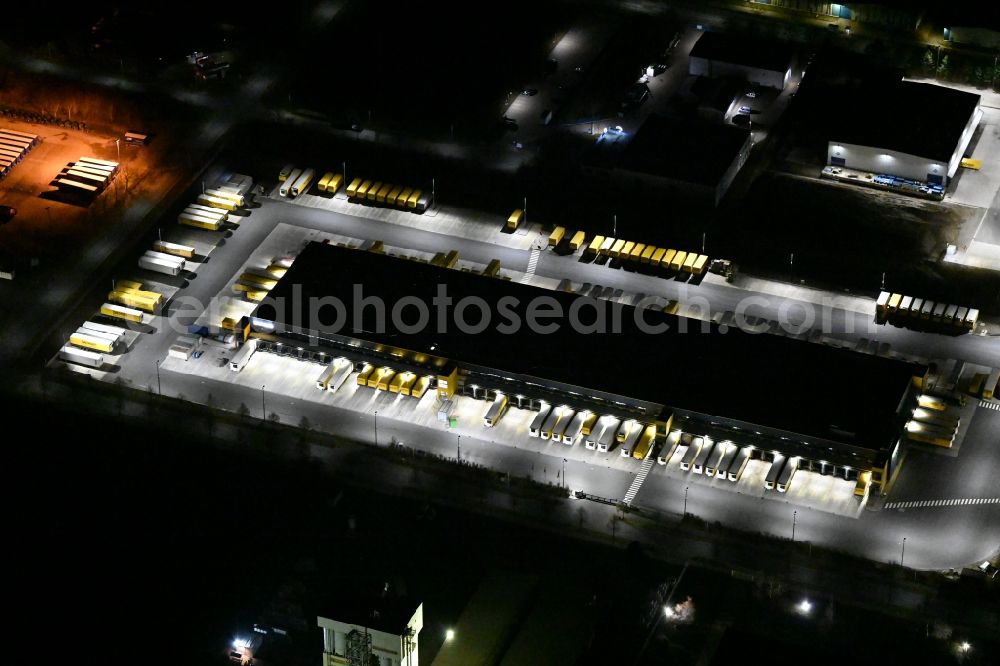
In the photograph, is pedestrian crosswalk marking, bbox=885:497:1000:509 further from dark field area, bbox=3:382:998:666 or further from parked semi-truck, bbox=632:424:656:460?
parked semi-truck, bbox=632:424:656:460

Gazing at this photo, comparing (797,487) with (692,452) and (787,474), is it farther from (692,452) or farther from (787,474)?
(692,452)

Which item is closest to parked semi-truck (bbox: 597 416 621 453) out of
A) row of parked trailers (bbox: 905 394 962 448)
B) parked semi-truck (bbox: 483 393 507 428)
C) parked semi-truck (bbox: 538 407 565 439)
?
parked semi-truck (bbox: 538 407 565 439)

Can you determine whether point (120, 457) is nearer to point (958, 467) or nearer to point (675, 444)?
point (675, 444)

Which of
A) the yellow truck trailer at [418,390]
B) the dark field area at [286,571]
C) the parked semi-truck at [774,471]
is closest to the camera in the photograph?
the dark field area at [286,571]

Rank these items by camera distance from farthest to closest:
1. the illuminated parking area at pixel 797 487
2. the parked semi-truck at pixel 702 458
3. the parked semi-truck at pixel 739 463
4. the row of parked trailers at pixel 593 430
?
the row of parked trailers at pixel 593 430
the parked semi-truck at pixel 702 458
the parked semi-truck at pixel 739 463
the illuminated parking area at pixel 797 487

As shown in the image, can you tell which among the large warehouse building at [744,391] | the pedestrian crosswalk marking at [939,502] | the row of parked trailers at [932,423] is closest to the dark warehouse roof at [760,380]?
the large warehouse building at [744,391]

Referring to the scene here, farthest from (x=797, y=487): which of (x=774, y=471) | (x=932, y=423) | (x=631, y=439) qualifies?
(x=631, y=439)

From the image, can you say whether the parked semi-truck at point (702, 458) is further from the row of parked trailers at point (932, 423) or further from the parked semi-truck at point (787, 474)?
the row of parked trailers at point (932, 423)

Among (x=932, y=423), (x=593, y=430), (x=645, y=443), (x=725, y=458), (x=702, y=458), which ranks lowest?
(x=702, y=458)

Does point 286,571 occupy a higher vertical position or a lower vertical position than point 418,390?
lower
